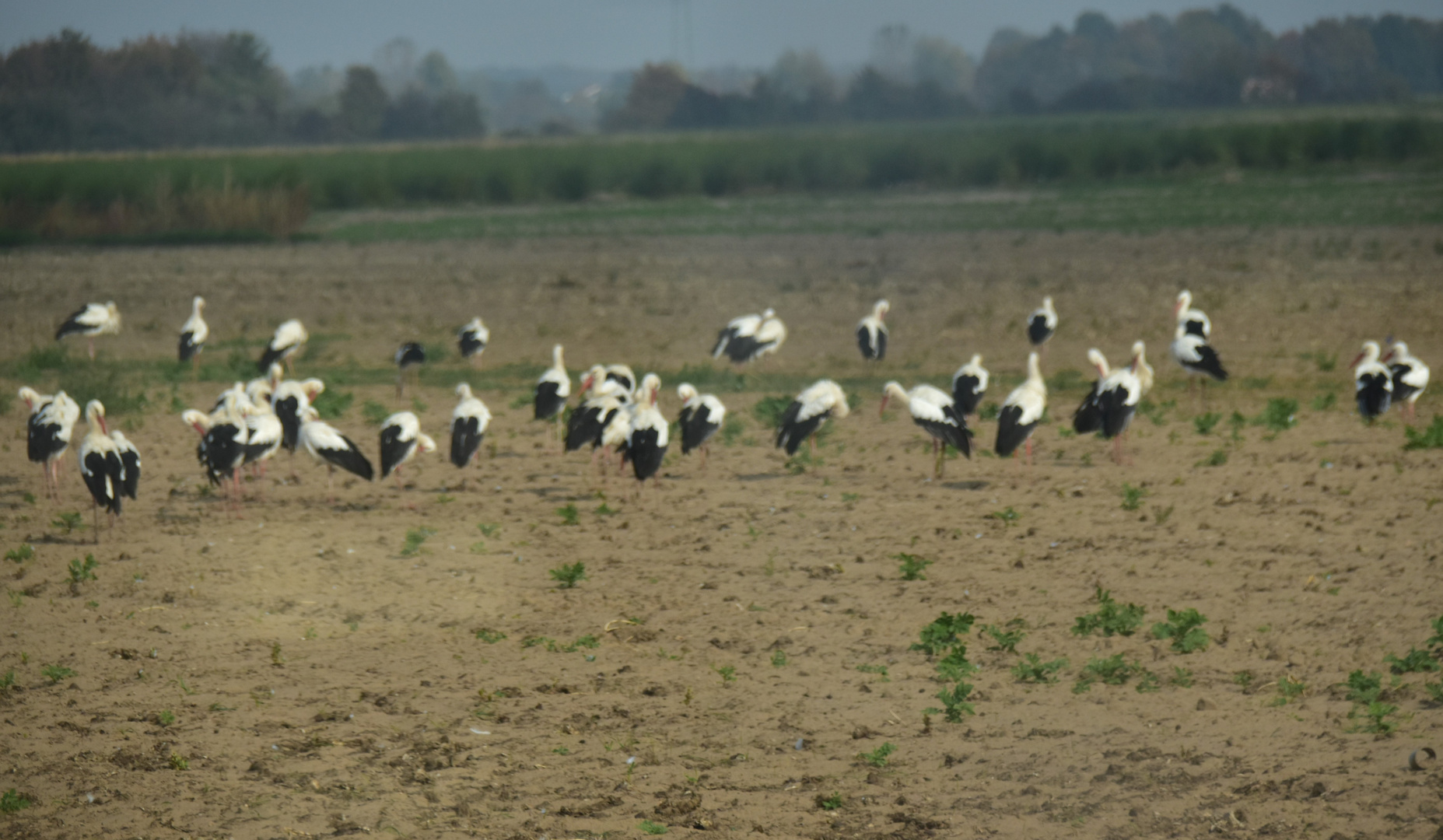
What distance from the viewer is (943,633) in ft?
25.9

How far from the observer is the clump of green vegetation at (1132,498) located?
1050 centimetres

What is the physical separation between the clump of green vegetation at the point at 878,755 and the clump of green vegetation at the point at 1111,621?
191cm

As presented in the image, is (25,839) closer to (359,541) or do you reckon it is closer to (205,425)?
(359,541)

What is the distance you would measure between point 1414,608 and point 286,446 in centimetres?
914

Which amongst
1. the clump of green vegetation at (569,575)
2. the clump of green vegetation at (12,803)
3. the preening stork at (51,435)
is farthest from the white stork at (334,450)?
the clump of green vegetation at (12,803)

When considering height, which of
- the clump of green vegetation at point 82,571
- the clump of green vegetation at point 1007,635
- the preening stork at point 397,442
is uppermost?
the preening stork at point 397,442

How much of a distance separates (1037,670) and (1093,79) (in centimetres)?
8080

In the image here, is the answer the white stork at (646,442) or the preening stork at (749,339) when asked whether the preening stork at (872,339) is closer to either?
the preening stork at (749,339)

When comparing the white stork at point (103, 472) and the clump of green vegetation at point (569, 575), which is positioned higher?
the white stork at point (103, 472)

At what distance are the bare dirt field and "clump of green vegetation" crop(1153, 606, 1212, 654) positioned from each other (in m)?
0.08

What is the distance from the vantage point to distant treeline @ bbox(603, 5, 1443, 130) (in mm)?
64938

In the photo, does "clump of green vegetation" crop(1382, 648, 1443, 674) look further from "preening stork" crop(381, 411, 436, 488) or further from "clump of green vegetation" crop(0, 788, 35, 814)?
"preening stork" crop(381, 411, 436, 488)

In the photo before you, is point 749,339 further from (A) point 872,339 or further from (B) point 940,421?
(B) point 940,421

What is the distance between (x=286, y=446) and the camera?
40.6 ft
